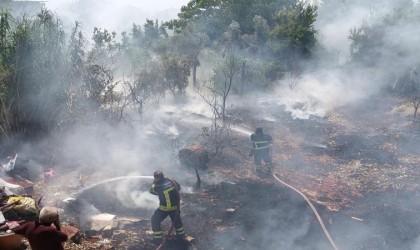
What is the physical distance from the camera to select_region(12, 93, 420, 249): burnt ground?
642cm

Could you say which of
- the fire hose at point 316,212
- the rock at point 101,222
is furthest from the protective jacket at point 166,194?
the fire hose at point 316,212

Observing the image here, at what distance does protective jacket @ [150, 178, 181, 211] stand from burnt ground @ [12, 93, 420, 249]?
73 centimetres

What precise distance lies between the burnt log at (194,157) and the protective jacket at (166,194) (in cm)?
354

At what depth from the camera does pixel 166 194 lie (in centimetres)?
605

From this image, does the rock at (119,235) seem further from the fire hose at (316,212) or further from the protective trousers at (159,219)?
the fire hose at (316,212)

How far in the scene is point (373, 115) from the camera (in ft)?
53.8

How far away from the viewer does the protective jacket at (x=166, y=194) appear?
6.05 meters

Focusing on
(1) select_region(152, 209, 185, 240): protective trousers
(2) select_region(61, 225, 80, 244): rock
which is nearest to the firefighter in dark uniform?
(1) select_region(152, 209, 185, 240): protective trousers

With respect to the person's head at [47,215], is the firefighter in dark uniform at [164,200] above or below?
below

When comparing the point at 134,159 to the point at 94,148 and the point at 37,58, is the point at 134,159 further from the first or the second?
the point at 37,58

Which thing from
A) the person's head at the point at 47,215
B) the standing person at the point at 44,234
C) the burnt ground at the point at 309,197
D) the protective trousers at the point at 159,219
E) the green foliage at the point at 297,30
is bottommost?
the burnt ground at the point at 309,197

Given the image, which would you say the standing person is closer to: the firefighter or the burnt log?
the burnt log

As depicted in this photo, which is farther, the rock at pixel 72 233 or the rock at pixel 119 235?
the rock at pixel 119 235

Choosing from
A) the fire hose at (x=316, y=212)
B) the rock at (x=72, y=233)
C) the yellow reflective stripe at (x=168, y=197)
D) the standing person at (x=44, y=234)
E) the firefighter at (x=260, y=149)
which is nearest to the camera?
the standing person at (x=44, y=234)
